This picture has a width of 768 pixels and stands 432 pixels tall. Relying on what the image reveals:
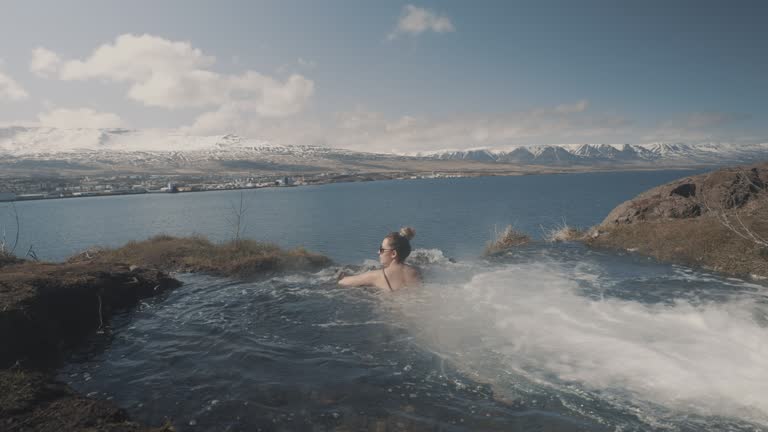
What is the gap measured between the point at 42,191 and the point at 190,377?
129318mm

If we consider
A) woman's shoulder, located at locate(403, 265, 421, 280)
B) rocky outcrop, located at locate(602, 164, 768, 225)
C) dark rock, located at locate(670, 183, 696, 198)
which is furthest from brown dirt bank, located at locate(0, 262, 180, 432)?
dark rock, located at locate(670, 183, 696, 198)

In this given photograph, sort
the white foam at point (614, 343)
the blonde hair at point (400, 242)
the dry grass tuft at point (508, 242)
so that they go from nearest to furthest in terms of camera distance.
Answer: the white foam at point (614, 343)
the blonde hair at point (400, 242)
the dry grass tuft at point (508, 242)

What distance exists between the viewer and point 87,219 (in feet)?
176

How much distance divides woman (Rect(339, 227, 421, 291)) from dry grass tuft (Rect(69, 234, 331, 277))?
582cm

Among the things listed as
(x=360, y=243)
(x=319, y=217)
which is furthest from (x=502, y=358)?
(x=319, y=217)

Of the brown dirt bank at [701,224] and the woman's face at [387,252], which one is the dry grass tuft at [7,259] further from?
the brown dirt bank at [701,224]

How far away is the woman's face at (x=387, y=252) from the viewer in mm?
10922

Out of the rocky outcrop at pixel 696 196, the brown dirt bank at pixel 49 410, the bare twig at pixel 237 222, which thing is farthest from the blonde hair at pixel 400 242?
the rocky outcrop at pixel 696 196

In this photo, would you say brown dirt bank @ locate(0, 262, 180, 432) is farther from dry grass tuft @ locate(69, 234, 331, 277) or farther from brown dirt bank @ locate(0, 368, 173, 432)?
dry grass tuft @ locate(69, 234, 331, 277)

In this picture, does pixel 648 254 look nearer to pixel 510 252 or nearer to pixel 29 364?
pixel 510 252

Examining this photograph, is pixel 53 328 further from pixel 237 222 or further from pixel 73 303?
pixel 237 222

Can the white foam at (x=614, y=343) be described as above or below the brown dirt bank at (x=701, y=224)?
below

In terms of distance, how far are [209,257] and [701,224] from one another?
23.4 m

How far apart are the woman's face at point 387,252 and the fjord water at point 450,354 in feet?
3.62
